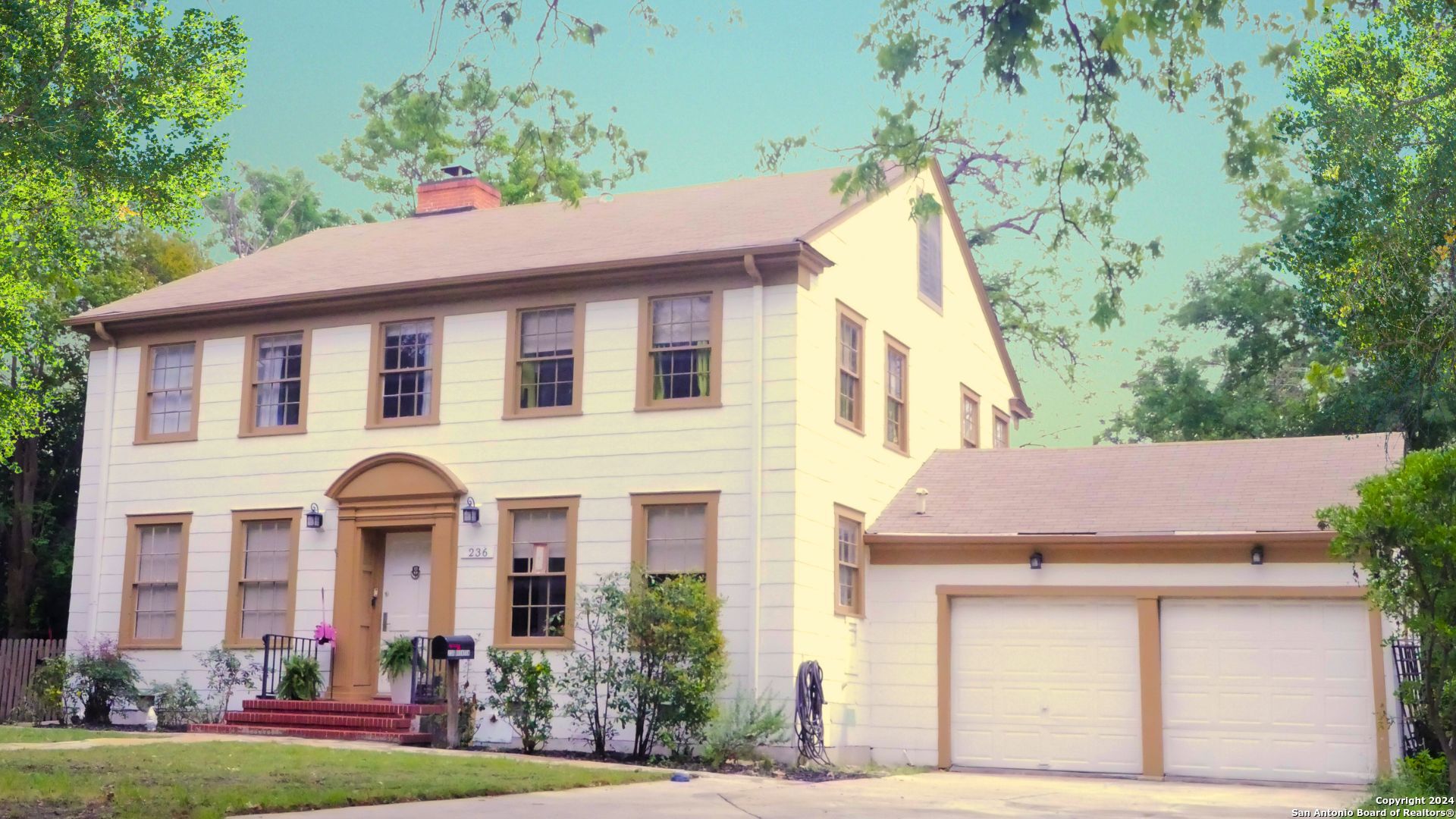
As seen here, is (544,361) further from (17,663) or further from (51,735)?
(17,663)

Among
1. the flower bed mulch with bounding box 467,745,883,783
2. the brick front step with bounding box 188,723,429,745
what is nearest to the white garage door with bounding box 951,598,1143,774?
the flower bed mulch with bounding box 467,745,883,783

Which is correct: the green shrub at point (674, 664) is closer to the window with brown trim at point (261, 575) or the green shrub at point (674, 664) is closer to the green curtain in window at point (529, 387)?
the green curtain in window at point (529, 387)

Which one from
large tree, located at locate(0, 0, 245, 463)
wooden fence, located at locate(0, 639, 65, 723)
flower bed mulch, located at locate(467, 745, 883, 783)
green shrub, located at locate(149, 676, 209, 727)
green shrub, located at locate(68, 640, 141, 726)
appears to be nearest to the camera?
flower bed mulch, located at locate(467, 745, 883, 783)

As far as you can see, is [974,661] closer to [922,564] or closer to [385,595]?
[922,564]

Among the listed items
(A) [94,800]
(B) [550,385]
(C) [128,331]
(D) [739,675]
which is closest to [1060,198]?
(A) [94,800]

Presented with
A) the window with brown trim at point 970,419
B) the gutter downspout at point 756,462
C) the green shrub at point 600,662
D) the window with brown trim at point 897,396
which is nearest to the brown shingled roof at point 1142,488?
the window with brown trim at point 897,396

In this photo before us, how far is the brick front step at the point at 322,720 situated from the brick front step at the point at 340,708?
44mm

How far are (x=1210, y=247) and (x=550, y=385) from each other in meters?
66.0

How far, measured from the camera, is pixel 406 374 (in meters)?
19.7

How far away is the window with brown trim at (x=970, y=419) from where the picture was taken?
23891 mm

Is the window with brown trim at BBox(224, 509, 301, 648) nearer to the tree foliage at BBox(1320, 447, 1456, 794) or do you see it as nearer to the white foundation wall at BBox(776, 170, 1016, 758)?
the white foundation wall at BBox(776, 170, 1016, 758)

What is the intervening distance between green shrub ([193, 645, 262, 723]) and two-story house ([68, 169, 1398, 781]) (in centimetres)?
30

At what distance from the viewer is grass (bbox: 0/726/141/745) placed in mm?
15930

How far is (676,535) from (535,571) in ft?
5.96
